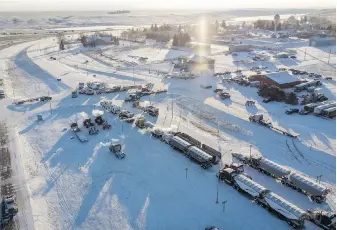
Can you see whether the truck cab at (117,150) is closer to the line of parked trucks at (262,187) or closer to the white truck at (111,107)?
the line of parked trucks at (262,187)

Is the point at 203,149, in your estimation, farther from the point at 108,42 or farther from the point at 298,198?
the point at 108,42

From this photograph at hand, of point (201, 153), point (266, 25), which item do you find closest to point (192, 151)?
point (201, 153)

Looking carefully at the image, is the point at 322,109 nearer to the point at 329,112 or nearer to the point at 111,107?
the point at 329,112

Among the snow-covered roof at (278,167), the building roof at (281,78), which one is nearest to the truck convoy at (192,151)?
the snow-covered roof at (278,167)

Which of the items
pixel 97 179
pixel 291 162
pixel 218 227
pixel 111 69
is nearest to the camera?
pixel 218 227

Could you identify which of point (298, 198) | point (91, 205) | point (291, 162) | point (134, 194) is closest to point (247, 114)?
point (291, 162)
